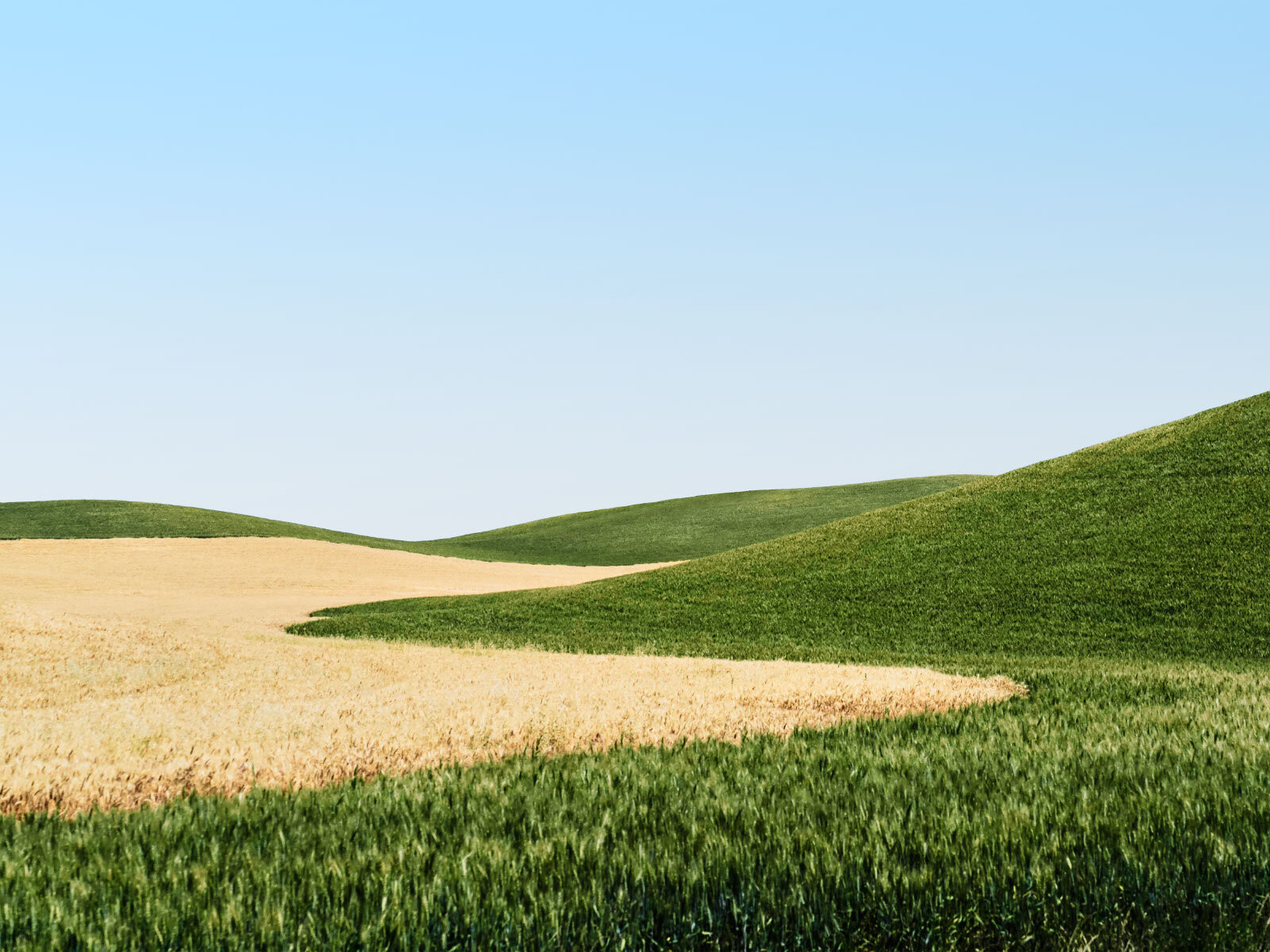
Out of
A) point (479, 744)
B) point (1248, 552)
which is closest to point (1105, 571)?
point (1248, 552)

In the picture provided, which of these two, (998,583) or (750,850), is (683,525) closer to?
(998,583)

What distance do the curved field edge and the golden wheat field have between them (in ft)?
3.07

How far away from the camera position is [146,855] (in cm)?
561

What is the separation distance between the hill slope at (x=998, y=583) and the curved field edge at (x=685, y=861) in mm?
15085

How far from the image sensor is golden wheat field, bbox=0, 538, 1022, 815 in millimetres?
7789

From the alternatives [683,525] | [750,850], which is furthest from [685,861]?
[683,525]

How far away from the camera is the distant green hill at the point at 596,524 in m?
74.6

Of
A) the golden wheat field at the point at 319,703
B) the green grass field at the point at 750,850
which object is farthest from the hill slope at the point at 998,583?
the green grass field at the point at 750,850

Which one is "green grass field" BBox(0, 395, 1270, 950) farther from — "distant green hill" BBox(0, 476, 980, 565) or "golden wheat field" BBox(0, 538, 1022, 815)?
"distant green hill" BBox(0, 476, 980, 565)

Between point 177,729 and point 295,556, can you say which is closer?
point 177,729

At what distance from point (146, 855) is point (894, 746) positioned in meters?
6.33

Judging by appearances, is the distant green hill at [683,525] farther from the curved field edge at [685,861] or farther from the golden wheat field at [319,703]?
the curved field edge at [685,861]

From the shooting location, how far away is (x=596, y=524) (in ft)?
330

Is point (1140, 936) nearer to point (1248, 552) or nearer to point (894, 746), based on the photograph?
point (894, 746)
